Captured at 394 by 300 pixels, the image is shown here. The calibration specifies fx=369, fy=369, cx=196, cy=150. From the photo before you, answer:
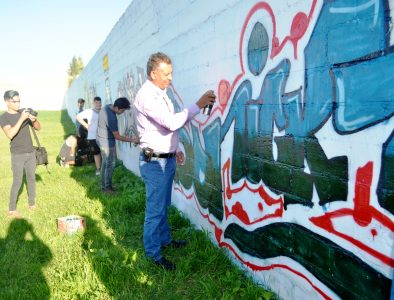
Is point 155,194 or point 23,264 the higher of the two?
point 155,194

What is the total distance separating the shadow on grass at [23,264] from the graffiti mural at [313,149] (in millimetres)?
1845

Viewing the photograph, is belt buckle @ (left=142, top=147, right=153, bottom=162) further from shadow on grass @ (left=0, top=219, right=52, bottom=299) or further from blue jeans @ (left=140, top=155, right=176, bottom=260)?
shadow on grass @ (left=0, top=219, right=52, bottom=299)

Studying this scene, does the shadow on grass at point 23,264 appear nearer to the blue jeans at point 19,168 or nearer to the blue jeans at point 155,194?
the blue jeans at point 19,168

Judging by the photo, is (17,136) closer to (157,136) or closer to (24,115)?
(24,115)

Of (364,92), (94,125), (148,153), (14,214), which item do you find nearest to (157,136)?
(148,153)

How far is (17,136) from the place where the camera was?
534 cm

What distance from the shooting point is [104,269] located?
11.4ft

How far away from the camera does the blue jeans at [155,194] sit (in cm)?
350

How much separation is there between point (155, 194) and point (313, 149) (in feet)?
5.60

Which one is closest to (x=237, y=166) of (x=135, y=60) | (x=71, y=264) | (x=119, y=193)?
(x=71, y=264)

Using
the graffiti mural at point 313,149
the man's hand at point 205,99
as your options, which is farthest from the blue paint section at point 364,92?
the man's hand at point 205,99

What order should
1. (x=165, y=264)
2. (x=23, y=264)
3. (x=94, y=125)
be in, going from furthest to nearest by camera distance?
(x=94, y=125), (x=23, y=264), (x=165, y=264)

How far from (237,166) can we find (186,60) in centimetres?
172

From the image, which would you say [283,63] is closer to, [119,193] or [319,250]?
[319,250]
